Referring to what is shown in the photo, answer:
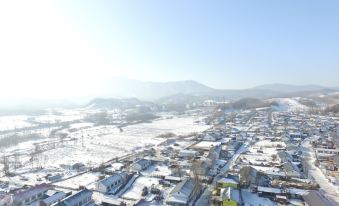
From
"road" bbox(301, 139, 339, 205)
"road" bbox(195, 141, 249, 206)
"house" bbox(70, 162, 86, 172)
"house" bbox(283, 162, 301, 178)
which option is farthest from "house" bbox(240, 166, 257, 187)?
"house" bbox(70, 162, 86, 172)

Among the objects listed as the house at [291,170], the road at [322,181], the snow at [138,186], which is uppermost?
the house at [291,170]

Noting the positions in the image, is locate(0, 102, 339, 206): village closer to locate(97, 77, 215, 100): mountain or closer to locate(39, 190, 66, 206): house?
locate(39, 190, 66, 206): house

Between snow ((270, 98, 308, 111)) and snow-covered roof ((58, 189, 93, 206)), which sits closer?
snow-covered roof ((58, 189, 93, 206))

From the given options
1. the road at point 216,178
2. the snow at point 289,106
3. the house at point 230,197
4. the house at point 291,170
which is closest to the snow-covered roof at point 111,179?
the road at point 216,178

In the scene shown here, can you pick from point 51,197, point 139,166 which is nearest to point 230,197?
point 139,166

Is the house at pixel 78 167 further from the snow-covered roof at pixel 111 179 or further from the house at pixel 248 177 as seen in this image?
the house at pixel 248 177

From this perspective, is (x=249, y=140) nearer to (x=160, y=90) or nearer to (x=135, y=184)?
(x=135, y=184)

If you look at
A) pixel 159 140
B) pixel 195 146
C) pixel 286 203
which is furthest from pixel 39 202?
pixel 159 140
